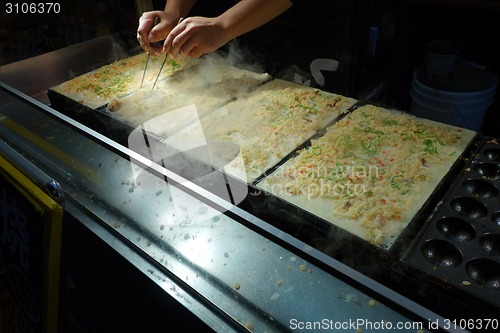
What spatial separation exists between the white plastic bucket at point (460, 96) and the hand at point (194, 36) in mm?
1729

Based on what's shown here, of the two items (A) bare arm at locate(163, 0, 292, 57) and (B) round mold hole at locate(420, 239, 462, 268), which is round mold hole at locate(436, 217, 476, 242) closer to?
(B) round mold hole at locate(420, 239, 462, 268)

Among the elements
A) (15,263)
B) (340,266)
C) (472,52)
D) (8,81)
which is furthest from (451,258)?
(472,52)

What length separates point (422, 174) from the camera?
174 centimetres

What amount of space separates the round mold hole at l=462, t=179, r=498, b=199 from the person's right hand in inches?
82.7

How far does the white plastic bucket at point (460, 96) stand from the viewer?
3193mm

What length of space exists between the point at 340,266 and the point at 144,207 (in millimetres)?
1241

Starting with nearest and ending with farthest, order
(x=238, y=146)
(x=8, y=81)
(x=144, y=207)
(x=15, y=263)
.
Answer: (x=15, y=263) → (x=144, y=207) → (x=238, y=146) → (x=8, y=81)

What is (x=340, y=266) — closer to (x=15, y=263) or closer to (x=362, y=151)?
(x=362, y=151)

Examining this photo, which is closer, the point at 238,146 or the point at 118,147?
the point at 118,147

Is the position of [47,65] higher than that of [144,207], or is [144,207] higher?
[47,65]

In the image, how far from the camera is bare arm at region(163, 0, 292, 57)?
2350mm

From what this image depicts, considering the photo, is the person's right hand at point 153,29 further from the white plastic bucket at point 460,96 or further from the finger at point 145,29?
the white plastic bucket at point 460,96

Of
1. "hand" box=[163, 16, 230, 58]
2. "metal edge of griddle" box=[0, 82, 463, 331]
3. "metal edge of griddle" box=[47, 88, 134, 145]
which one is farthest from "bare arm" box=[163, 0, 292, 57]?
"metal edge of griddle" box=[0, 82, 463, 331]

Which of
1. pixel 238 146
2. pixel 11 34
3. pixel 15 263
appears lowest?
pixel 15 263
